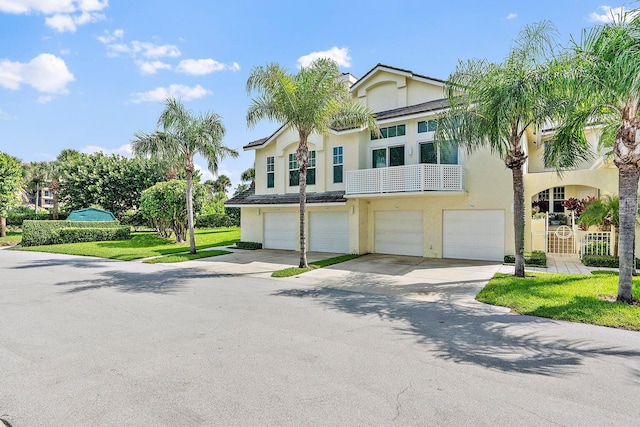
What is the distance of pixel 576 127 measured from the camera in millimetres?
9883

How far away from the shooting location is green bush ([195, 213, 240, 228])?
36625mm

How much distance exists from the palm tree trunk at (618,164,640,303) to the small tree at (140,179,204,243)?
23.1 metres

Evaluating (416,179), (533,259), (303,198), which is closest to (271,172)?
(303,198)

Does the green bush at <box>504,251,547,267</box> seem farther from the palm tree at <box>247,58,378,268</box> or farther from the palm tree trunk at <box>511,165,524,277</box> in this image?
the palm tree at <box>247,58,378,268</box>

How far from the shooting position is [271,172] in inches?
882

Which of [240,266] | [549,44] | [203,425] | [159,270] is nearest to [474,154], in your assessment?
[549,44]

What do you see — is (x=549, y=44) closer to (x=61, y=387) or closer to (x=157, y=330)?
(x=157, y=330)

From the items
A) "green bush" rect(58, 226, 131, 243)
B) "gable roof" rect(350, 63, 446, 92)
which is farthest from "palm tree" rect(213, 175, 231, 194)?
"gable roof" rect(350, 63, 446, 92)

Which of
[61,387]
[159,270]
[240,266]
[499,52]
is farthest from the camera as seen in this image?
[240,266]

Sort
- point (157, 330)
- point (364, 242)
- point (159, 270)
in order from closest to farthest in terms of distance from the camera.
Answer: point (157, 330) → point (159, 270) → point (364, 242)

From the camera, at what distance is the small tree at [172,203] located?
24.5 metres

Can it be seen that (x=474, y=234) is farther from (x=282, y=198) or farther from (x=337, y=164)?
(x=282, y=198)

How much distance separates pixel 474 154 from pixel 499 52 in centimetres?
580

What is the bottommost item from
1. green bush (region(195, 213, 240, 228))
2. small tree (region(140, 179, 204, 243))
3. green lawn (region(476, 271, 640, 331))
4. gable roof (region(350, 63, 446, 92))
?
green lawn (region(476, 271, 640, 331))
